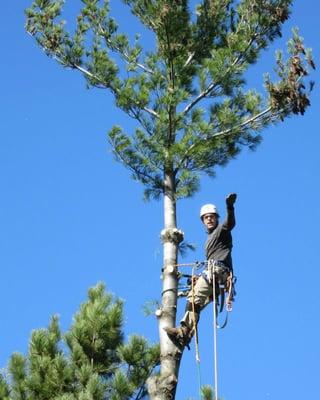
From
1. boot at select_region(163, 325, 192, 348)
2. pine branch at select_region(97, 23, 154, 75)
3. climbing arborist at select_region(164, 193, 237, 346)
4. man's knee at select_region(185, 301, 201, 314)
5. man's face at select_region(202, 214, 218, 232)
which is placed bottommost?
boot at select_region(163, 325, 192, 348)

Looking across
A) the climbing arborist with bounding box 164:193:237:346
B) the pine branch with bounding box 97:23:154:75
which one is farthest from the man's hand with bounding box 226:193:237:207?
the pine branch with bounding box 97:23:154:75

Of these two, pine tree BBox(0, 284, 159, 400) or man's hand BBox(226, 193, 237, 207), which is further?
pine tree BBox(0, 284, 159, 400)

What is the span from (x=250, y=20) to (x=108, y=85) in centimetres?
189

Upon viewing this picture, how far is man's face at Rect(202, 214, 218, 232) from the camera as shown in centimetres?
991

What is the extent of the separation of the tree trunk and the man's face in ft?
1.06

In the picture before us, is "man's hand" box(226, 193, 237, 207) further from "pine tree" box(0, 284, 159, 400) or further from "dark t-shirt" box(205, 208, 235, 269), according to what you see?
"pine tree" box(0, 284, 159, 400)

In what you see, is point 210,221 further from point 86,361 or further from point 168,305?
point 86,361

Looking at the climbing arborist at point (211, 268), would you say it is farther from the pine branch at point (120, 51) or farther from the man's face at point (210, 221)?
the pine branch at point (120, 51)

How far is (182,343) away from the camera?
9.02 m

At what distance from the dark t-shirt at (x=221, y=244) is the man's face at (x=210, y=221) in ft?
0.59

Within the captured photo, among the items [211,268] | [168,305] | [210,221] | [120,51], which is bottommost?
[168,305]

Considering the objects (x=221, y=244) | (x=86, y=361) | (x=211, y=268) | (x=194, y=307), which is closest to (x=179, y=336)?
(x=194, y=307)

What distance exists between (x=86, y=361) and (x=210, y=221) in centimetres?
A: 318

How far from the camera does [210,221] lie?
991 centimetres
